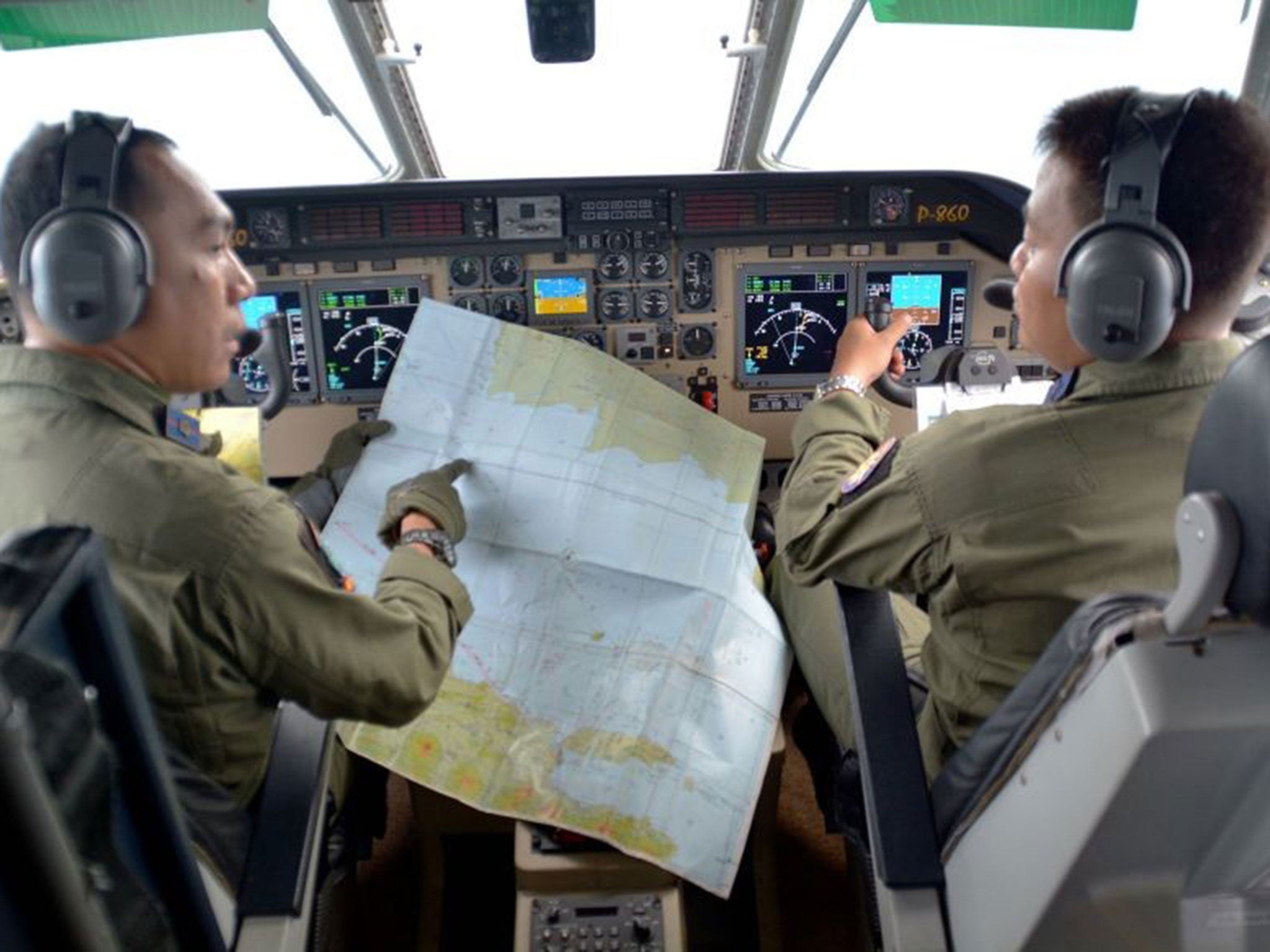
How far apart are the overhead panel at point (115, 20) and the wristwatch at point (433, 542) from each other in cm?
87

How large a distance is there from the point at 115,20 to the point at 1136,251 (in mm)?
1464

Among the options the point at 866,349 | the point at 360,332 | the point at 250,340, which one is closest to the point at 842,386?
the point at 866,349


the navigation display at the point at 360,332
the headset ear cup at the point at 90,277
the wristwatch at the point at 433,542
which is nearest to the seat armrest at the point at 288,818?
the wristwatch at the point at 433,542

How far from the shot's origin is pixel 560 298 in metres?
2.30

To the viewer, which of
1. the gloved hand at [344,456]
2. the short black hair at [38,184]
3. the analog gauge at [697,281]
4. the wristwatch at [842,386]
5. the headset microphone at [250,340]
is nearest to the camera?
the short black hair at [38,184]

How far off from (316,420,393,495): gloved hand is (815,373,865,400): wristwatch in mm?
858

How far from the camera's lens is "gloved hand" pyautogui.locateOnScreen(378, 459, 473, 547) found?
59.9 inches

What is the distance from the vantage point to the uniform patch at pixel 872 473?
120cm

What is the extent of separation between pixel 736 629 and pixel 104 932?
1224 mm

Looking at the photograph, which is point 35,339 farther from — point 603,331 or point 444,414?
point 603,331

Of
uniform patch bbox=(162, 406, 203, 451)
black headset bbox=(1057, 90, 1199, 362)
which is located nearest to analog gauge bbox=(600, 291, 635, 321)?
uniform patch bbox=(162, 406, 203, 451)

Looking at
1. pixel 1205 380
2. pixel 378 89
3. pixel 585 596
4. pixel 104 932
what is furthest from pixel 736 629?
pixel 378 89

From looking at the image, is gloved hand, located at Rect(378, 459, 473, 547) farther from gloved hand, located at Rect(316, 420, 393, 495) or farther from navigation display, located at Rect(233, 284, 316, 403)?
navigation display, located at Rect(233, 284, 316, 403)

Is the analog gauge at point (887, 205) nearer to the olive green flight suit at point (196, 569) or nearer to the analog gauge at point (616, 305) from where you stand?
the analog gauge at point (616, 305)
